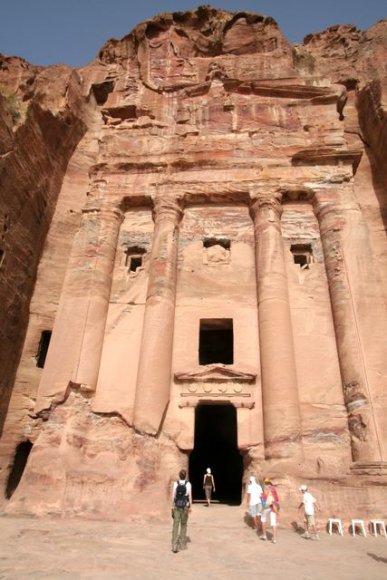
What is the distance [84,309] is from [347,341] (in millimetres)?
7784

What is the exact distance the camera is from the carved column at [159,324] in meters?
11.2

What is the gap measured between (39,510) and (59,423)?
7.09 ft

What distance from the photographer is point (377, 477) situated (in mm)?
9234

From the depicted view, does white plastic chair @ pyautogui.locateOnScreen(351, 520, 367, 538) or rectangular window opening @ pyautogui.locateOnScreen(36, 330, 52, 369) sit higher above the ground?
rectangular window opening @ pyautogui.locateOnScreen(36, 330, 52, 369)

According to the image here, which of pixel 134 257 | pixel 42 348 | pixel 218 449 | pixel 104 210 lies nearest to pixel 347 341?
pixel 134 257

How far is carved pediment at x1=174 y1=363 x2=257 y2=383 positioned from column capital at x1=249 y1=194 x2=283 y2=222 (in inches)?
220

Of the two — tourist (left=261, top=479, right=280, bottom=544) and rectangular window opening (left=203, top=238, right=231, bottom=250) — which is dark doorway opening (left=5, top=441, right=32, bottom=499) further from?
rectangular window opening (left=203, top=238, right=231, bottom=250)

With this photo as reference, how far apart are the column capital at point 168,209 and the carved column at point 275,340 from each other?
8.92ft

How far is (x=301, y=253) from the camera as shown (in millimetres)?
14508

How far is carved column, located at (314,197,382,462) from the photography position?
1028 centimetres

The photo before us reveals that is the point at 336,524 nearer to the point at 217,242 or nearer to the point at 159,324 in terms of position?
the point at 159,324

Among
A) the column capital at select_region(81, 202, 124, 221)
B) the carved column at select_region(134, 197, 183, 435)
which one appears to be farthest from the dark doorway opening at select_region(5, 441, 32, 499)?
the column capital at select_region(81, 202, 124, 221)

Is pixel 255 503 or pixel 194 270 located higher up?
pixel 194 270

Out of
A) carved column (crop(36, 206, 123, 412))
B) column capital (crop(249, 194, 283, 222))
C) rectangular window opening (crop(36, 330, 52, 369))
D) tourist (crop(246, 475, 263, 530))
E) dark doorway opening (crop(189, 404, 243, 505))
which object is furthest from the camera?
dark doorway opening (crop(189, 404, 243, 505))
